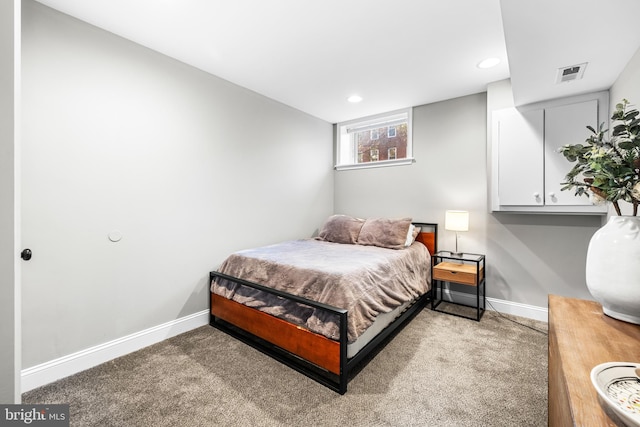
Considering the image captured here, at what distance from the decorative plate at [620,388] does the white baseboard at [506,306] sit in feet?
7.80

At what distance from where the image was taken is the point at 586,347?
91 centimetres

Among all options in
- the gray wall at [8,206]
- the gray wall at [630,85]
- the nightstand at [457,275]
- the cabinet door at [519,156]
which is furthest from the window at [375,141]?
the gray wall at [8,206]

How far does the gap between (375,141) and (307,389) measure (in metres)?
3.42

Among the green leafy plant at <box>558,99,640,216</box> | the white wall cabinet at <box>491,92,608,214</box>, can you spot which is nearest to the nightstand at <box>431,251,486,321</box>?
the white wall cabinet at <box>491,92,608,214</box>

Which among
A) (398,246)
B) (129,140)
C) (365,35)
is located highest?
(365,35)

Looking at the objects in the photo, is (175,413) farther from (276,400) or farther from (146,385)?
(276,400)

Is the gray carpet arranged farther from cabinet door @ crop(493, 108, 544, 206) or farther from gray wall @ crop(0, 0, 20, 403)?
cabinet door @ crop(493, 108, 544, 206)

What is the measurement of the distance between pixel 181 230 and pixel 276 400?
5.60ft

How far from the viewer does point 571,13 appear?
140cm

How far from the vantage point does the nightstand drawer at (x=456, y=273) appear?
277cm

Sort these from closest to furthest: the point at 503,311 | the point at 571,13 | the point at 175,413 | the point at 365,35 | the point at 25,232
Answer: the point at 571,13, the point at 175,413, the point at 25,232, the point at 365,35, the point at 503,311

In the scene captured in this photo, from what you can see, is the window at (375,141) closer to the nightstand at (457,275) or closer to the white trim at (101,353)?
the nightstand at (457,275)

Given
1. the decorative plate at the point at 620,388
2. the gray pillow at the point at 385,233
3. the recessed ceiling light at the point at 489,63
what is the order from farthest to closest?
the gray pillow at the point at 385,233 → the recessed ceiling light at the point at 489,63 → the decorative plate at the point at 620,388

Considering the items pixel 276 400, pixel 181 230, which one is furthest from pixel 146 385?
pixel 181 230
